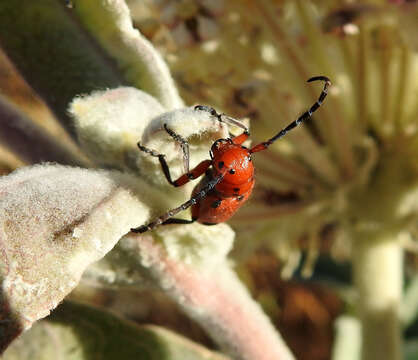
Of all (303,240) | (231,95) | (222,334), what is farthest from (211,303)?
(303,240)

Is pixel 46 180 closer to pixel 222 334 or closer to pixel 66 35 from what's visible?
pixel 66 35

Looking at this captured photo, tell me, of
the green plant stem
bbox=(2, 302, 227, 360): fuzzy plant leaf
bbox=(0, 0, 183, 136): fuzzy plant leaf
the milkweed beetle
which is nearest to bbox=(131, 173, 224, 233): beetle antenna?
the milkweed beetle

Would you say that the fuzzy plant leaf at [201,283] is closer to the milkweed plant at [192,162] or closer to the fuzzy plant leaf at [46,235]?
the milkweed plant at [192,162]

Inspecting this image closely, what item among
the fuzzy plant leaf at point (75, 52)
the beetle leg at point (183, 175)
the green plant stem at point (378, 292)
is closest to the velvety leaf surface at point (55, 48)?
the fuzzy plant leaf at point (75, 52)

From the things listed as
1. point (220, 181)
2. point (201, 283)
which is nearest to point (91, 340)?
point (201, 283)

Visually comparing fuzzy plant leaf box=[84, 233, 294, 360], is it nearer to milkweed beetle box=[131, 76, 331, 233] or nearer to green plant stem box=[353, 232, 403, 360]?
milkweed beetle box=[131, 76, 331, 233]

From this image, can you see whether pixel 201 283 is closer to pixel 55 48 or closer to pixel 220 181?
pixel 220 181
